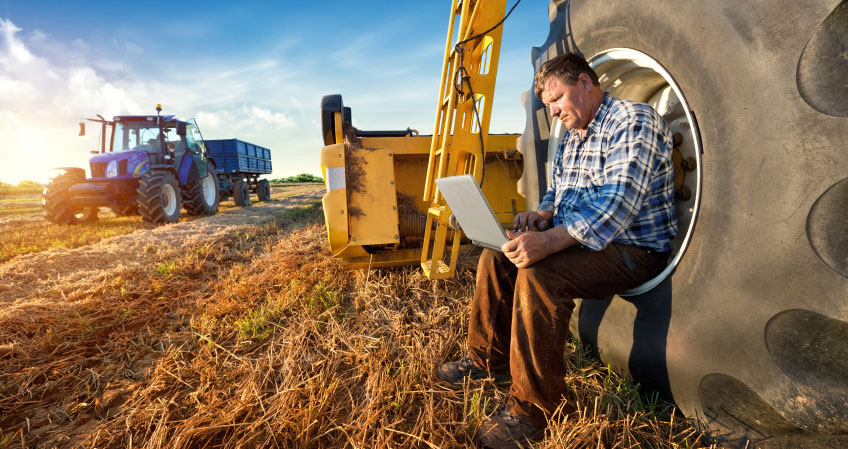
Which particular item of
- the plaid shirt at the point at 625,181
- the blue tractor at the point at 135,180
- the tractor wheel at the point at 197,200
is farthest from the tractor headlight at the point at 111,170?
the plaid shirt at the point at 625,181

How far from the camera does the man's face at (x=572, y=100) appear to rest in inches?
63.4

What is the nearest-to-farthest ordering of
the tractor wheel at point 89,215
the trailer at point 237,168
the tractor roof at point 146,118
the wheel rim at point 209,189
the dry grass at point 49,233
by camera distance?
1. the dry grass at point 49,233
2. the tractor wheel at point 89,215
3. the tractor roof at point 146,118
4. the wheel rim at point 209,189
5. the trailer at point 237,168

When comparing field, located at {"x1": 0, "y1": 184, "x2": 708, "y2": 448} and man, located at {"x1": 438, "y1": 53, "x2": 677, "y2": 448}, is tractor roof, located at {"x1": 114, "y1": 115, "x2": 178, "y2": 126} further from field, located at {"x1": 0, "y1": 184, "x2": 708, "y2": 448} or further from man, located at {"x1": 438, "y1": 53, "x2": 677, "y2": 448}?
man, located at {"x1": 438, "y1": 53, "x2": 677, "y2": 448}

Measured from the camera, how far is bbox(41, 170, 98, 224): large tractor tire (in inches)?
282

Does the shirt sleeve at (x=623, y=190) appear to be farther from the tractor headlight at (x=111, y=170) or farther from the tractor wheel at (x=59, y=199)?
the tractor wheel at (x=59, y=199)

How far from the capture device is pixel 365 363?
6.24 ft

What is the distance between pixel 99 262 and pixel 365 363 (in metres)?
4.05

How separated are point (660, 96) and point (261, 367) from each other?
2.34 m

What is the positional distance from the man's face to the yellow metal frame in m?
0.89

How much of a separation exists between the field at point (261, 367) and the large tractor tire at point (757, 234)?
25 cm

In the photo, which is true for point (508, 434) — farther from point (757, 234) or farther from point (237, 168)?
point (237, 168)

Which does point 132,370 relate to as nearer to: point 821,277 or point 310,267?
point 310,267

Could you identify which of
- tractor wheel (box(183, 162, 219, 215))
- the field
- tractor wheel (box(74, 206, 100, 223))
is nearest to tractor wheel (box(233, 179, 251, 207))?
tractor wheel (box(183, 162, 219, 215))

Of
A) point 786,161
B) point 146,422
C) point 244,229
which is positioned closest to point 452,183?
point 786,161
